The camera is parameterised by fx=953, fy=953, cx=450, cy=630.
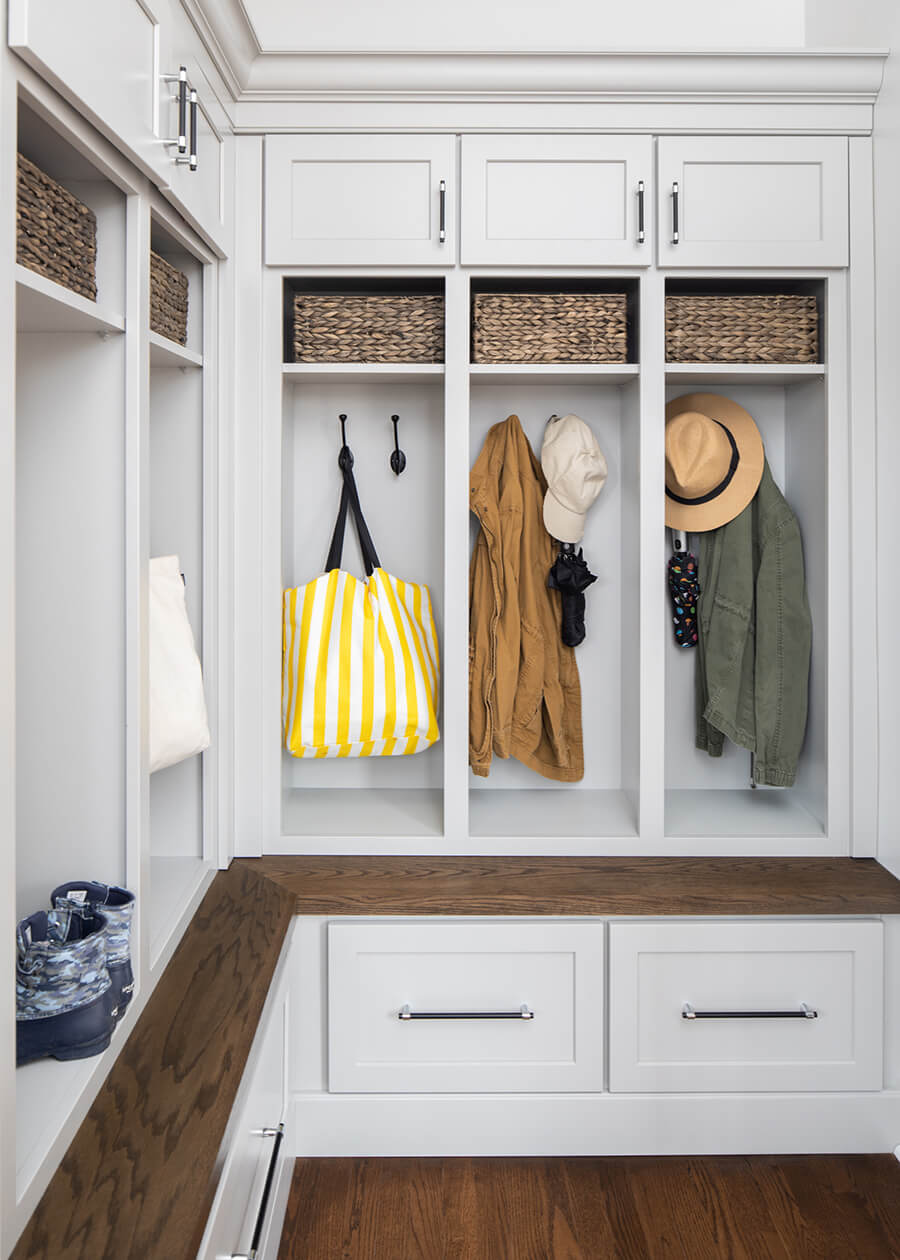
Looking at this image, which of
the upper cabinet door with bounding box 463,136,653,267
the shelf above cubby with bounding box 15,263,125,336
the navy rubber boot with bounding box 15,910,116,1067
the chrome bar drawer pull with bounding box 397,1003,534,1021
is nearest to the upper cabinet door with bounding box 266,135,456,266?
the upper cabinet door with bounding box 463,136,653,267

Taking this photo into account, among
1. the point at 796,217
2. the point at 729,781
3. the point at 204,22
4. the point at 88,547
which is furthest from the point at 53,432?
the point at 729,781

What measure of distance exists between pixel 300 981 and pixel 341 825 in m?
0.39

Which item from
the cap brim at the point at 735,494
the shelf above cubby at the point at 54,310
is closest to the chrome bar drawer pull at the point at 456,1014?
the cap brim at the point at 735,494

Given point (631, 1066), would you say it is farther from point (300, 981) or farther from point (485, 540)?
point (485, 540)

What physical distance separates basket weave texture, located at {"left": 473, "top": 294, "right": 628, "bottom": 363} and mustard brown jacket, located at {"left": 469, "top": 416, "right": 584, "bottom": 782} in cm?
26

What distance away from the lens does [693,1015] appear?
2004 millimetres

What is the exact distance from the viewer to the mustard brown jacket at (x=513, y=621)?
2350 mm

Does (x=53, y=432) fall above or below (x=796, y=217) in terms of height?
below

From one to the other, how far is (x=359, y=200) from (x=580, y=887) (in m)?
1.57

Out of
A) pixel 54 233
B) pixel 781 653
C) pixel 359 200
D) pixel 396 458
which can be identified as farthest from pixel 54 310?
pixel 781 653

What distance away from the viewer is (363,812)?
2.39 metres

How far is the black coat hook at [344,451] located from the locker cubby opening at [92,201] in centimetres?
104

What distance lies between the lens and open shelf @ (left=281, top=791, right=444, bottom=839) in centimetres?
223

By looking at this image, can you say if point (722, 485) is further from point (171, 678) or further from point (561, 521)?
point (171, 678)
